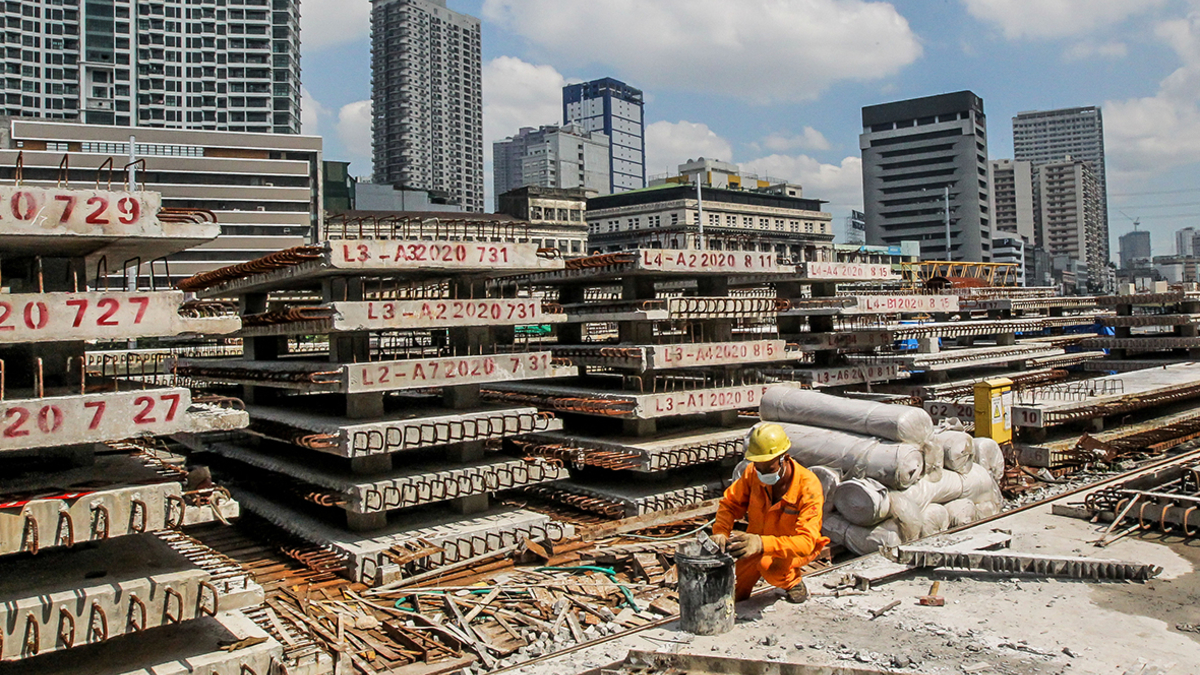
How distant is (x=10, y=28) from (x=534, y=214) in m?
78.0

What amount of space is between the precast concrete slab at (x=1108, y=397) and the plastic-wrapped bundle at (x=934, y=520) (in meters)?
10.3

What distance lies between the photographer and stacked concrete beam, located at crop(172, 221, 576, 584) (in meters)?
15.1

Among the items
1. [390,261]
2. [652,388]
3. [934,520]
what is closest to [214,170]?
[652,388]

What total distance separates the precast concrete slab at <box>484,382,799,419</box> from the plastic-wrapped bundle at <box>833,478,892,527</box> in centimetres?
592

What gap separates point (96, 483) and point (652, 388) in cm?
1266

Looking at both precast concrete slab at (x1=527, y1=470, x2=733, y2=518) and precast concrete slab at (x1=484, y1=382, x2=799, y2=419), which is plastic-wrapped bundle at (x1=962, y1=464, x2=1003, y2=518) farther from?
precast concrete slab at (x1=527, y1=470, x2=733, y2=518)

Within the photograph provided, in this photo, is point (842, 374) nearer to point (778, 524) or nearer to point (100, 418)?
point (778, 524)

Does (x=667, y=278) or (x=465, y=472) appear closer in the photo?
(x=465, y=472)

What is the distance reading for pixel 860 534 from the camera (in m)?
14.0

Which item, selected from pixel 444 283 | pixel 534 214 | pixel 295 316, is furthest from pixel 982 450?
pixel 534 214

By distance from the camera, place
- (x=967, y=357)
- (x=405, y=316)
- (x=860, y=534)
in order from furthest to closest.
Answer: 1. (x=967, y=357)
2. (x=405, y=316)
3. (x=860, y=534)

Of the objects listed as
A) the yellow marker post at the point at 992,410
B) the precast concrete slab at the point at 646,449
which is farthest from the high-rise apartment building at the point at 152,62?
the yellow marker post at the point at 992,410

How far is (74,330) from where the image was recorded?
9109 millimetres

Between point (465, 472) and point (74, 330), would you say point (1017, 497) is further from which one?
point (74, 330)
